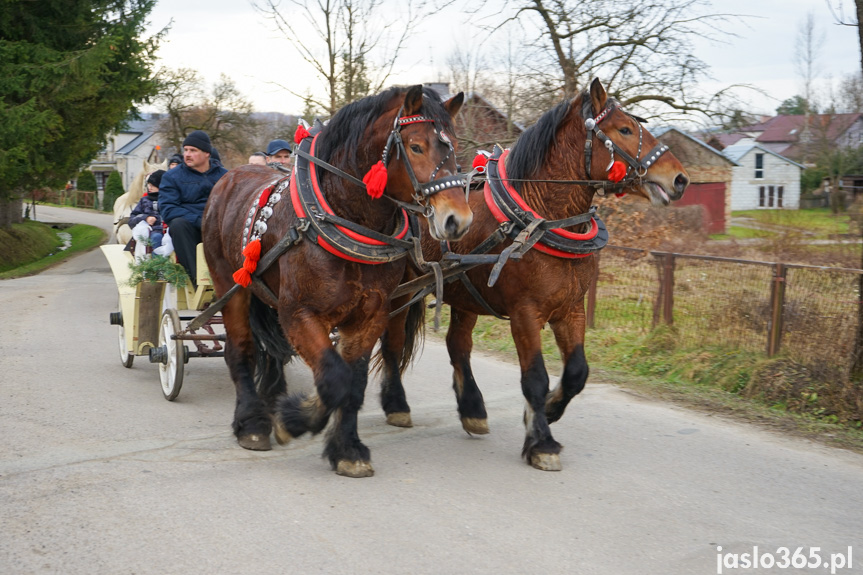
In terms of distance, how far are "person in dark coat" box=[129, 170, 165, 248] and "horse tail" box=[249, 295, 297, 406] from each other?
5.34ft

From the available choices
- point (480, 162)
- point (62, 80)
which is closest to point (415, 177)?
point (480, 162)

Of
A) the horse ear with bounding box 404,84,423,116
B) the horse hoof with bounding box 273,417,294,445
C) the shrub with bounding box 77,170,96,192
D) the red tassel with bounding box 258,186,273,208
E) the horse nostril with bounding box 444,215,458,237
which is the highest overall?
the shrub with bounding box 77,170,96,192

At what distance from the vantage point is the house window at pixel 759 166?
51.2 m

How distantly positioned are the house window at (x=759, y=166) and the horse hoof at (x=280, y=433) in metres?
52.0

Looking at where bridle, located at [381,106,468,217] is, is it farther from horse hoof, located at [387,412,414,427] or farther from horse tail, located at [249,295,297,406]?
horse hoof, located at [387,412,414,427]

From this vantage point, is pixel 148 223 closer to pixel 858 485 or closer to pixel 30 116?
pixel 858 485

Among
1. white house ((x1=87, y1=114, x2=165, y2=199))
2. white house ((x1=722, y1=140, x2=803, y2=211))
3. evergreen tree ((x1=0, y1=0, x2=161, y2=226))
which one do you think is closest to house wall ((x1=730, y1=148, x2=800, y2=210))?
white house ((x1=722, y1=140, x2=803, y2=211))

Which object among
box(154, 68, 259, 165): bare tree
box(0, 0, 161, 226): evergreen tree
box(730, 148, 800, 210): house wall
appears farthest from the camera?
box(730, 148, 800, 210): house wall

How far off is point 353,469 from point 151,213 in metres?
3.78

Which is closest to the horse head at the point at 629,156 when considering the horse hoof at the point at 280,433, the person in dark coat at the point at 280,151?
the horse hoof at the point at 280,433

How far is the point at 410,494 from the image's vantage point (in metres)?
4.16

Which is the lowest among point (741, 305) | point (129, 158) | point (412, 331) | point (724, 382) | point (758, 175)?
point (724, 382)

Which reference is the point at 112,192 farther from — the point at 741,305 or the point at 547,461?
the point at 547,461

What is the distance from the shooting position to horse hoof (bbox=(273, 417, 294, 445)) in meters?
4.54
